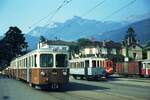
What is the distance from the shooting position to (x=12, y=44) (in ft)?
366

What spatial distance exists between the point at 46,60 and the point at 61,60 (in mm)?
931

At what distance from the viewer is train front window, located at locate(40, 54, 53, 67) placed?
83.2ft

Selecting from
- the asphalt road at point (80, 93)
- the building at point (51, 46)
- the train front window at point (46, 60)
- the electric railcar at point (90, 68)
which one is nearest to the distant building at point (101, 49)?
the building at point (51, 46)

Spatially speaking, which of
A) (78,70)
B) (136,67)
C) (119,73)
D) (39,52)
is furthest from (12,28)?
(39,52)

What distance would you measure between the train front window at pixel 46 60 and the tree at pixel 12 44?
274 feet

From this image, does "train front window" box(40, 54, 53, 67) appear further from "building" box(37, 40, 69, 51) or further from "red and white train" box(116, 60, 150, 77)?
"red and white train" box(116, 60, 150, 77)

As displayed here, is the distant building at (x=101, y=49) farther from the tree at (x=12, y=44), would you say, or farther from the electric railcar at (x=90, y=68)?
the electric railcar at (x=90, y=68)

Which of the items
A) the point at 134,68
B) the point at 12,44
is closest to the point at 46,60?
the point at 134,68

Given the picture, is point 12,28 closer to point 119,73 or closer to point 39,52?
point 119,73

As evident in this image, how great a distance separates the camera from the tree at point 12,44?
4294 inches

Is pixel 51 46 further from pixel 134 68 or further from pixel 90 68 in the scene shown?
pixel 134 68

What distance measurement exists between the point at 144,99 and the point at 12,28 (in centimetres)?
9588

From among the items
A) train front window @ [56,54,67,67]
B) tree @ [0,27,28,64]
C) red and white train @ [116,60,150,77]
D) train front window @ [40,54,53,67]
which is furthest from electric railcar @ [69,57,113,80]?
tree @ [0,27,28,64]

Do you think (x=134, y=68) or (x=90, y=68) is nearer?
(x=90, y=68)
